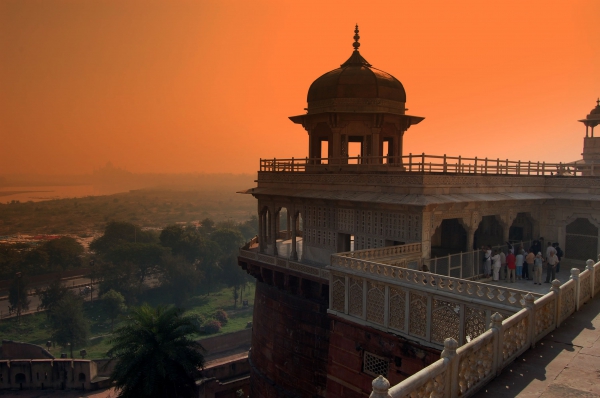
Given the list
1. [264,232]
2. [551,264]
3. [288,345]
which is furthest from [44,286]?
[551,264]

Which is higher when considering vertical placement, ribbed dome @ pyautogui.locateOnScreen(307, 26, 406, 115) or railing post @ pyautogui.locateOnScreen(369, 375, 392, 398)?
ribbed dome @ pyautogui.locateOnScreen(307, 26, 406, 115)

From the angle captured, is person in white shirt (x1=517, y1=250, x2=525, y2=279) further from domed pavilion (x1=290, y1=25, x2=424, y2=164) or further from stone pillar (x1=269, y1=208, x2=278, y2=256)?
stone pillar (x1=269, y1=208, x2=278, y2=256)

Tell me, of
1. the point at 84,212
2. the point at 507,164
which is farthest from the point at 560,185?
the point at 84,212

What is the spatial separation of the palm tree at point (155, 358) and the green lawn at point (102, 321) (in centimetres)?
2224

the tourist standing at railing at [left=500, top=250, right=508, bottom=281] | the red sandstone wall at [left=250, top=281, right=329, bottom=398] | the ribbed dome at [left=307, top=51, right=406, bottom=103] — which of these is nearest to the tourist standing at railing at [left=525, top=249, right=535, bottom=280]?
the tourist standing at railing at [left=500, top=250, right=508, bottom=281]

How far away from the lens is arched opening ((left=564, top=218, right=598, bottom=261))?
16.8m

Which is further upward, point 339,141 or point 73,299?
point 339,141

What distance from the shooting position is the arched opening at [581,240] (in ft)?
55.0

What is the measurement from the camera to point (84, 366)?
2839 cm

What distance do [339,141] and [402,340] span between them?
1025 centimetres

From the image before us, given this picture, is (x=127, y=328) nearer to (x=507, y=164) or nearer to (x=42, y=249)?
(x=507, y=164)

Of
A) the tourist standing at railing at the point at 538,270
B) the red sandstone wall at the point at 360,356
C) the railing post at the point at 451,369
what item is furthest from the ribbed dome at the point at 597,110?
the railing post at the point at 451,369

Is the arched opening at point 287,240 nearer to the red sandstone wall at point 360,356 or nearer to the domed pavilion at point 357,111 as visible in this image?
the domed pavilion at point 357,111

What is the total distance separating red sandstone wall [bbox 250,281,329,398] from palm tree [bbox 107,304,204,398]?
251 centimetres
